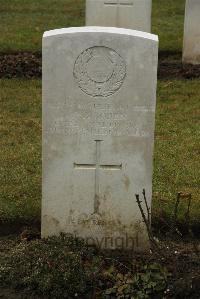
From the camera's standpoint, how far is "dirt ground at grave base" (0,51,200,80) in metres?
10.4

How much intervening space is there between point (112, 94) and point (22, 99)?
14.7ft

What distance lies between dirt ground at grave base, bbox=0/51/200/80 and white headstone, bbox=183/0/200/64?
6.0 inches

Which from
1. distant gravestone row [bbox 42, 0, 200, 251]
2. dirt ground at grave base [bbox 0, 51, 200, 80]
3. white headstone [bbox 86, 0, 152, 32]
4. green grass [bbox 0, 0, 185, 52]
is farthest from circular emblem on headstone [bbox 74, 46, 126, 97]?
green grass [bbox 0, 0, 185, 52]

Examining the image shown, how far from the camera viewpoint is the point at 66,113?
16.4 feet

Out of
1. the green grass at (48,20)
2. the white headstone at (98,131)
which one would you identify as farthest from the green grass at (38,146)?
the green grass at (48,20)

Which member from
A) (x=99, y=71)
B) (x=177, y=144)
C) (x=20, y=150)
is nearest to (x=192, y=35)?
(x=177, y=144)

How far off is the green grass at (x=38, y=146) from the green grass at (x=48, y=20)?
2.40m

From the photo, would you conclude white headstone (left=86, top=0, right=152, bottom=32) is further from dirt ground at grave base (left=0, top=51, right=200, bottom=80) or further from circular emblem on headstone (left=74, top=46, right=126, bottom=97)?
circular emblem on headstone (left=74, top=46, right=126, bottom=97)

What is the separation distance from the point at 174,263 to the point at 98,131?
1.01 meters

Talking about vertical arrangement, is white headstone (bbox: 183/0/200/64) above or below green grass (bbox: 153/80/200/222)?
above

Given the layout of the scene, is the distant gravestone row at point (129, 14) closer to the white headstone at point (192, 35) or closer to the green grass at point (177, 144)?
the white headstone at point (192, 35)

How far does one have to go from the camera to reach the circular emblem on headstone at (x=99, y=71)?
16.2ft

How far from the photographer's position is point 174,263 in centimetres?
471

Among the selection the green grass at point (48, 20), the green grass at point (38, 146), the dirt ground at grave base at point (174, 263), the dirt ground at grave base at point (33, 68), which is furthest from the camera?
the green grass at point (48, 20)
